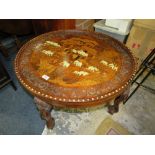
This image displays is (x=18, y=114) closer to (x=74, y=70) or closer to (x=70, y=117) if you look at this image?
(x=70, y=117)

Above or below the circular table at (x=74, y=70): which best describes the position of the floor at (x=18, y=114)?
below

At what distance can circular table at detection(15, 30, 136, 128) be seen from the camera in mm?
1356

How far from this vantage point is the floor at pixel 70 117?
1.92 m

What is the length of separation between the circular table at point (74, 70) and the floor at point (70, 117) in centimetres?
15

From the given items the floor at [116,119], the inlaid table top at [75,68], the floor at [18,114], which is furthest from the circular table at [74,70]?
the floor at [18,114]

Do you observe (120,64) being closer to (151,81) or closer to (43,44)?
(43,44)

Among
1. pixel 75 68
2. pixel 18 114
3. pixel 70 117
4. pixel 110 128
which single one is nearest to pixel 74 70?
pixel 75 68

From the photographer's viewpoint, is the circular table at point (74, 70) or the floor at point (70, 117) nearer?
the circular table at point (74, 70)

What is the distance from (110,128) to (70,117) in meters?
0.50

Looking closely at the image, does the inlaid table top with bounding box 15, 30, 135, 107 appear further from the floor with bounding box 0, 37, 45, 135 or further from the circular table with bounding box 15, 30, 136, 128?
the floor with bounding box 0, 37, 45, 135

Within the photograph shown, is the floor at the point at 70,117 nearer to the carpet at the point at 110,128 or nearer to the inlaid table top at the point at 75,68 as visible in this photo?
the carpet at the point at 110,128

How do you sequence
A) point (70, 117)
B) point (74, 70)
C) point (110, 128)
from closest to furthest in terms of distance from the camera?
1. point (74, 70)
2. point (110, 128)
3. point (70, 117)

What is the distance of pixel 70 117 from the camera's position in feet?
6.75
